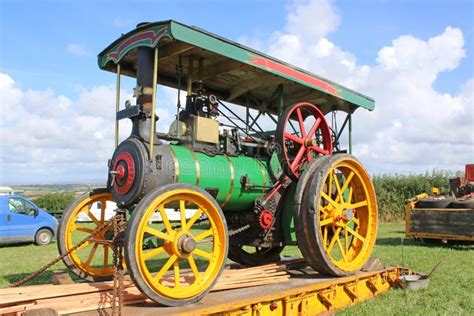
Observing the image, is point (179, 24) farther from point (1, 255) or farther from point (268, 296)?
point (1, 255)

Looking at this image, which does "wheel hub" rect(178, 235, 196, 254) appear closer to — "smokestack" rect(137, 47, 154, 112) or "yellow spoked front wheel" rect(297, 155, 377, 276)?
"smokestack" rect(137, 47, 154, 112)

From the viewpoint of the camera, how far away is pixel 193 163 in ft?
15.3

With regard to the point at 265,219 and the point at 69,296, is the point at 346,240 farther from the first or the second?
the point at 69,296

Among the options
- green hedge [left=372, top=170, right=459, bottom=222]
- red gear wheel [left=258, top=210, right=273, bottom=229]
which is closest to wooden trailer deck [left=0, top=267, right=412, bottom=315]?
red gear wheel [left=258, top=210, right=273, bottom=229]

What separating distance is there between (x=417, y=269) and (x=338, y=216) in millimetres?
3340

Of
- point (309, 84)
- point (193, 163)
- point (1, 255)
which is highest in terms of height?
point (309, 84)

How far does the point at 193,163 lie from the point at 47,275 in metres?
4.45

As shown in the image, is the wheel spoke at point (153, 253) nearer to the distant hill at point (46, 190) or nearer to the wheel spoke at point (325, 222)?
the distant hill at point (46, 190)

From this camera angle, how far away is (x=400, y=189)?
2200 centimetres

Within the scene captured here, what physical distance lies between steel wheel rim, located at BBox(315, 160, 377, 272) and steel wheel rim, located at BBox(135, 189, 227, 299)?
1611 millimetres

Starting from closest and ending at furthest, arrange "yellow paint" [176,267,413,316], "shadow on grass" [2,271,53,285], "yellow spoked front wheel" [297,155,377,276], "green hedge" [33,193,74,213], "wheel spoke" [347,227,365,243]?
1. "yellow paint" [176,267,413,316]
2. "yellow spoked front wheel" [297,155,377,276]
3. "wheel spoke" [347,227,365,243]
4. "shadow on grass" [2,271,53,285]
5. "green hedge" [33,193,74,213]

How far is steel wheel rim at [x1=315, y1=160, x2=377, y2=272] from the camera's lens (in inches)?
220

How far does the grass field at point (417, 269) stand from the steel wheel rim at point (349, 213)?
602 millimetres

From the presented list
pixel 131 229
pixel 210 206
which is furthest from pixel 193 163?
pixel 131 229
